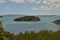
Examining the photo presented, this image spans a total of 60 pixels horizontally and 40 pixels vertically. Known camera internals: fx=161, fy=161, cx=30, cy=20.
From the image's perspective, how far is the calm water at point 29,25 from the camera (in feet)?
8.50

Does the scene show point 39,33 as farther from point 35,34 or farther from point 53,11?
point 53,11

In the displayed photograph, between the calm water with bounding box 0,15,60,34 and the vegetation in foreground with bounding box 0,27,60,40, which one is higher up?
the calm water with bounding box 0,15,60,34

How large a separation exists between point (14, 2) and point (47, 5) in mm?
560

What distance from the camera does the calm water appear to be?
8.50ft

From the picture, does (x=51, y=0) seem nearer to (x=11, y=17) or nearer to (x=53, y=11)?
(x=53, y=11)

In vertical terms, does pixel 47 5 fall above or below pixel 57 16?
above

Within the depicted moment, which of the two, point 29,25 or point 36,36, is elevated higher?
point 29,25

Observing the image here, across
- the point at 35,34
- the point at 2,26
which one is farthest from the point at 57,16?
the point at 2,26

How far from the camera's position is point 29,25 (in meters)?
2.64

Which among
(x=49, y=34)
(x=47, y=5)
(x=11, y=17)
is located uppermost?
(x=47, y=5)

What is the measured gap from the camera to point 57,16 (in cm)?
272

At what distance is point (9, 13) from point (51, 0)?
2.46 ft

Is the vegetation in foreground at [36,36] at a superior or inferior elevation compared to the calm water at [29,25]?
inferior

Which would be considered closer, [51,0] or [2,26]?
[2,26]
